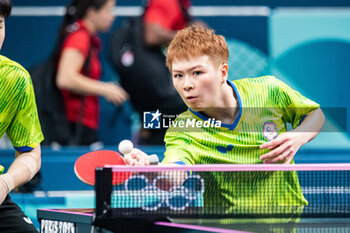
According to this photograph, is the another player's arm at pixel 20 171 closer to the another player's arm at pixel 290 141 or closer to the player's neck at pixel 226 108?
the player's neck at pixel 226 108

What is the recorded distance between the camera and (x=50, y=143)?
5.91m

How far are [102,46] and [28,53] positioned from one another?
919mm

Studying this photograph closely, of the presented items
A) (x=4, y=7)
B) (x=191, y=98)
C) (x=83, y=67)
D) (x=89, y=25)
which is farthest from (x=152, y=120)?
(x=89, y=25)

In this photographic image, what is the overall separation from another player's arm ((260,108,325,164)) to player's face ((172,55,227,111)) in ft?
1.14

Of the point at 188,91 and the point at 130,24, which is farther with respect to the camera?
the point at 130,24

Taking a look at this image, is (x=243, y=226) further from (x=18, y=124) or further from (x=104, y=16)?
(x=104, y=16)

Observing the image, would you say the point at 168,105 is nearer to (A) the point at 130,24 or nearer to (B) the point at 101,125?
(A) the point at 130,24

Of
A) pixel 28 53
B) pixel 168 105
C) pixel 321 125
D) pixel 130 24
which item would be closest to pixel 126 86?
pixel 130 24

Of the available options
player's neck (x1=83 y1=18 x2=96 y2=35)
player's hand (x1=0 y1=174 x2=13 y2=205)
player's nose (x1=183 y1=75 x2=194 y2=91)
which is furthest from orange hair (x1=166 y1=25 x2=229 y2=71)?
player's neck (x1=83 y1=18 x2=96 y2=35)

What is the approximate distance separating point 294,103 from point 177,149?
645mm

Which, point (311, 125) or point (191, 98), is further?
point (311, 125)

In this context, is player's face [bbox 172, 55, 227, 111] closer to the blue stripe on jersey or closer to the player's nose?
the player's nose

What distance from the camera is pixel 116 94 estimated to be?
6.50m

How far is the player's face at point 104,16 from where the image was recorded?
631 centimetres
